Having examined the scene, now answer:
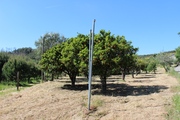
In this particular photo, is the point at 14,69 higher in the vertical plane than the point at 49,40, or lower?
lower

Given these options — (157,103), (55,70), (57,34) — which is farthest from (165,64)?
(157,103)

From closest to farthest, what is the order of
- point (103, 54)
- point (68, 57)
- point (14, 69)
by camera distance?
point (103, 54), point (68, 57), point (14, 69)

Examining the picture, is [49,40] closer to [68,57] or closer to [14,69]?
[14,69]

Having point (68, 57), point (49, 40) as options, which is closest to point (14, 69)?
point (68, 57)

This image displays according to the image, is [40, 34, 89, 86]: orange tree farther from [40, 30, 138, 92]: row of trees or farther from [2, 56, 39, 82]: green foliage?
[2, 56, 39, 82]: green foliage

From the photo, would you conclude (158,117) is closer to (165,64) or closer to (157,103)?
(157,103)

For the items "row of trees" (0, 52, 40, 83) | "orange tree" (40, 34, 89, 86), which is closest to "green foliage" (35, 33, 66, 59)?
"row of trees" (0, 52, 40, 83)

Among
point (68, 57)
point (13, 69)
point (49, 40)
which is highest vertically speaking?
point (49, 40)

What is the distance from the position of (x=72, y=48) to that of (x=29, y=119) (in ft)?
16.6

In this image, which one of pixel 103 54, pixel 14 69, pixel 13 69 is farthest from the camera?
pixel 14 69

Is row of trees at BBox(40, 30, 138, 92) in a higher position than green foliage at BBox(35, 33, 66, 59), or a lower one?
lower

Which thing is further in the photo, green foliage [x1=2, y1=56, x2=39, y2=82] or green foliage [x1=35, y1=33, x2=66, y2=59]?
green foliage [x1=35, y1=33, x2=66, y2=59]

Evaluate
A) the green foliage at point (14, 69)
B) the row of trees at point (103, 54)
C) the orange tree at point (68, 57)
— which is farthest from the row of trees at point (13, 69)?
the row of trees at point (103, 54)

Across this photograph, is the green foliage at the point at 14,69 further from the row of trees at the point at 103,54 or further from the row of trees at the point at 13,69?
the row of trees at the point at 103,54
